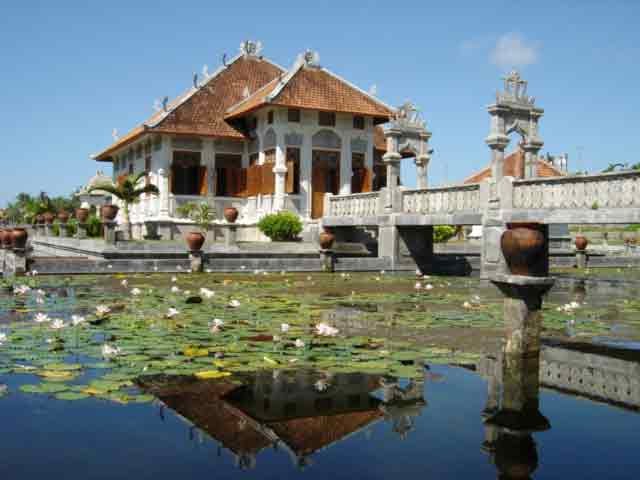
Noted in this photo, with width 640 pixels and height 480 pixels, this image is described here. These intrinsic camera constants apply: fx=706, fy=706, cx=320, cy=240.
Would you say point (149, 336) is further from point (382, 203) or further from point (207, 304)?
point (382, 203)

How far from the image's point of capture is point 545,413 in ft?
16.4

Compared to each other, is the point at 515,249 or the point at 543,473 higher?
the point at 515,249

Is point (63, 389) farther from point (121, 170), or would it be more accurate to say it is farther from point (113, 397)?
point (121, 170)

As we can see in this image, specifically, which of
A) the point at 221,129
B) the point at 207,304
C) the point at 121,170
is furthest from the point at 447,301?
the point at 121,170

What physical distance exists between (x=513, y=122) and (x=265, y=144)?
11.2 m

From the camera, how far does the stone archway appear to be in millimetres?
18438

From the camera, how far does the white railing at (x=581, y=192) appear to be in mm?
14000

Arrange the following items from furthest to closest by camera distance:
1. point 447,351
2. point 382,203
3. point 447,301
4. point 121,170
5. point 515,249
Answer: point 121,170
point 382,203
point 447,301
point 447,351
point 515,249

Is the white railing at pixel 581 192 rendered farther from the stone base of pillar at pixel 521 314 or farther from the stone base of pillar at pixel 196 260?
the stone base of pillar at pixel 521 314

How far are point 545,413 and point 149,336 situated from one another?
13.7 feet

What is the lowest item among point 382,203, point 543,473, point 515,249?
point 543,473

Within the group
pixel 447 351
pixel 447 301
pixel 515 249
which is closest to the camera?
pixel 515 249

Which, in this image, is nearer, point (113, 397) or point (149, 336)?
point (113, 397)

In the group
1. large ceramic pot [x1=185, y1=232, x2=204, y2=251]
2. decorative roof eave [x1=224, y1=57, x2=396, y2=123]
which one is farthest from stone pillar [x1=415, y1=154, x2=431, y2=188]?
large ceramic pot [x1=185, y1=232, x2=204, y2=251]
